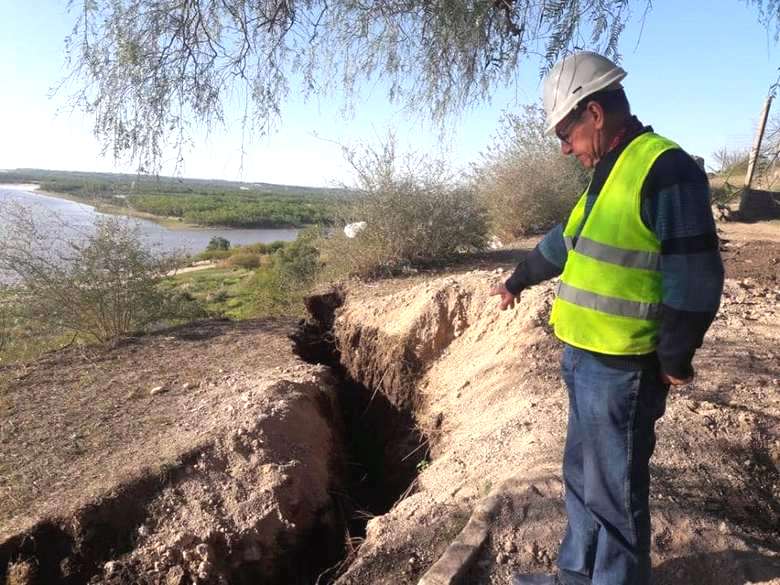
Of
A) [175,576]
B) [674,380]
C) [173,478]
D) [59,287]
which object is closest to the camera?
[674,380]

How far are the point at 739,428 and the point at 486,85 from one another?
2526 mm

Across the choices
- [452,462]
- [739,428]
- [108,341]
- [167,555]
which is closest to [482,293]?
[452,462]

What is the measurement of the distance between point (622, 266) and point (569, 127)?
20.9 inches

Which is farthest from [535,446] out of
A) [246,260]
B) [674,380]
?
[246,260]

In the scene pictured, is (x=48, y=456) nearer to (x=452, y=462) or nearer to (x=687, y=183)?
(x=452, y=462)

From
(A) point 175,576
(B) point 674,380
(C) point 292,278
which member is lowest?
(A) point 175,576

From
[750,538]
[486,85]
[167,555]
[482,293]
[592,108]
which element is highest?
[486,85]

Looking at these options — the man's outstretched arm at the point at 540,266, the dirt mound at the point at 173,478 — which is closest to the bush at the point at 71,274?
A: the dirt mound at the point at 173,478

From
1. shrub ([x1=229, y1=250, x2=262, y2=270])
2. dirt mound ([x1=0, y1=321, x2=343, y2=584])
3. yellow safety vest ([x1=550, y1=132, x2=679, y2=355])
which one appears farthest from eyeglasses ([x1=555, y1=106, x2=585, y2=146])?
shrub ([x1=229, y1=250, x2=262, y2=270])

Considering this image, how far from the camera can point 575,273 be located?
1.96m

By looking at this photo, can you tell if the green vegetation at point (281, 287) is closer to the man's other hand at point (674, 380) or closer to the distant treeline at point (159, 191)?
the distant treeline at point (159, 191)

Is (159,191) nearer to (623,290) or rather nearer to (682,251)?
(623,290)

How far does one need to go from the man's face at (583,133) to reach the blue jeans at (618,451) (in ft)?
2.27

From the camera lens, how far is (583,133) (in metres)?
1.96
